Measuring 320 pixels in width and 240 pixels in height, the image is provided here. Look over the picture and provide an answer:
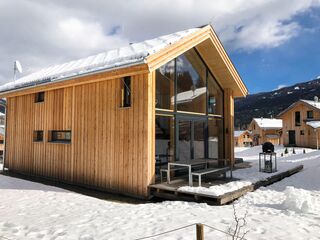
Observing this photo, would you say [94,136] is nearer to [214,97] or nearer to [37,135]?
[37,135]

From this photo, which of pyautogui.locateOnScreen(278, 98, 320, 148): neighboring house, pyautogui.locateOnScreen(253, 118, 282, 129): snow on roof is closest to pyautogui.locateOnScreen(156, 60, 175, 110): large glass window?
pyautogui.locateOnScreen(278, 98, 320, 148): neighboring house

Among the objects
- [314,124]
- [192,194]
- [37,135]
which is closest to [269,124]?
[314,124]

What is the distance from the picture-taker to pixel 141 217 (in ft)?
15.6

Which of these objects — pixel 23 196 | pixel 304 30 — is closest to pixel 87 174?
pixel 23 196

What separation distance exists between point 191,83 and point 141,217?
225 inches

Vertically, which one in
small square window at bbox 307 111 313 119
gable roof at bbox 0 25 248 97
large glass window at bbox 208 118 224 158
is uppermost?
gable roof at bbox 0 25 248 97

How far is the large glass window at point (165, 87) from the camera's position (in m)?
7.66

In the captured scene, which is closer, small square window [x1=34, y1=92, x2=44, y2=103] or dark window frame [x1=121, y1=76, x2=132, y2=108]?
dark window frame [x1=121, y1=76, x2=132, y2=108]

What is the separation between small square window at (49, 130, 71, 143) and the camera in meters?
9.05

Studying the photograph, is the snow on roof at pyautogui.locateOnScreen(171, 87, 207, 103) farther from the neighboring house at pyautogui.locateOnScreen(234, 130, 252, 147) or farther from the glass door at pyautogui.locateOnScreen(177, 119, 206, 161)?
the neighboring house at pyautogui.locateOnScreen(234, 130, 252, 147)

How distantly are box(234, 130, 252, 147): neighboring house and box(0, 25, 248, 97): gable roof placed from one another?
141 ft

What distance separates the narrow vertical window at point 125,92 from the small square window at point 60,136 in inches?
113

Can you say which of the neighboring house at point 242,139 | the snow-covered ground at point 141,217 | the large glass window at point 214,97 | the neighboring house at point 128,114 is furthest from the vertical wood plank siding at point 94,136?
the neighboring house at point 242,139

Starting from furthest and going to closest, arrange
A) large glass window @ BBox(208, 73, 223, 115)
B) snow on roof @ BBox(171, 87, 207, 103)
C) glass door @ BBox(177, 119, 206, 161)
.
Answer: large glass window @ BBox(208, 73, 223, 115) → snow on roof @ BBox(171, 87, 207, 103) → glass door @ BBox(177, 119, 206, 161)
